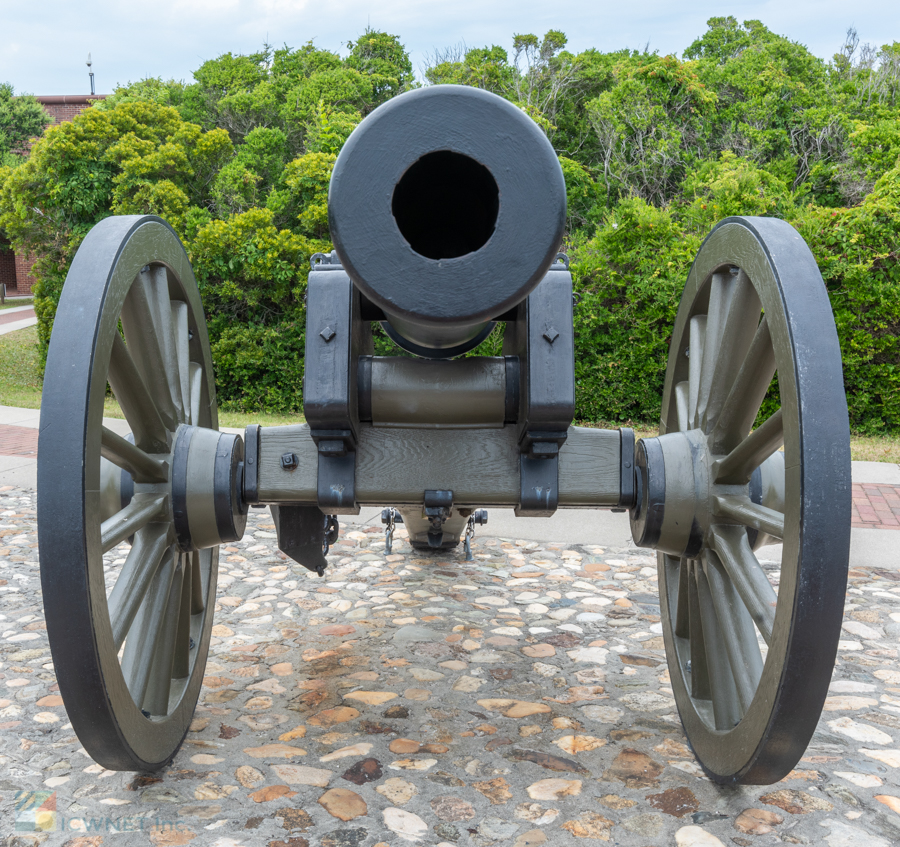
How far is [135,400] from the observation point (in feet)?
7.58

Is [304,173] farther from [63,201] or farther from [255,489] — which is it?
[255,489]

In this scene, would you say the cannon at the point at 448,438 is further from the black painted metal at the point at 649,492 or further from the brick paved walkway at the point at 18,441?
the brick paved walkway at the point at 18,441

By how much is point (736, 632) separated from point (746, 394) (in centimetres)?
63

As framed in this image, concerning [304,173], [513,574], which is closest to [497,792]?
[513,574]

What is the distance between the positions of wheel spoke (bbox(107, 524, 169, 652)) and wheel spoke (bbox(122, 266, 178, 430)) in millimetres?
364

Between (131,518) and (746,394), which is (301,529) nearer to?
(131,518)

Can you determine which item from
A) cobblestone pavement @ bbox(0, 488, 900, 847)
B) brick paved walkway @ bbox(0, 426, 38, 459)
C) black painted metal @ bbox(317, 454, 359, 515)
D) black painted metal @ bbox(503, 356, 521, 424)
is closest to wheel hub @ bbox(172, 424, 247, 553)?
black painted metal @ bbox(317, 454, 359, 515)

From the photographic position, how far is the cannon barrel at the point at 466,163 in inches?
68.4

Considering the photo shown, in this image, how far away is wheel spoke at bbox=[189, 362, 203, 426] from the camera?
273cm

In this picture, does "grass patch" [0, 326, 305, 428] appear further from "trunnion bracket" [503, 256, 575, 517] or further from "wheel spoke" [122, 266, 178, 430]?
"trunnion bracket" [503, 256, 575, 517]

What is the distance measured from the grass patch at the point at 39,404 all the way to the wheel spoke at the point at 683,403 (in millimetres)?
1959

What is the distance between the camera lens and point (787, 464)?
1779 millimetres

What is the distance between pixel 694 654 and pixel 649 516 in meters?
0.48

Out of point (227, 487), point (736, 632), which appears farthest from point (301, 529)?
point (736, 632)
